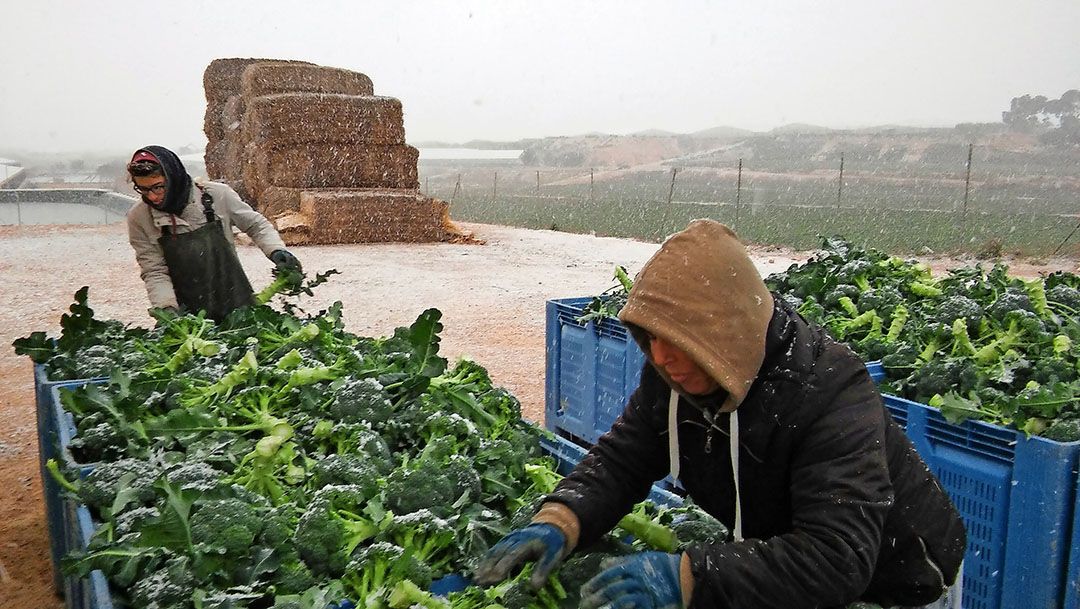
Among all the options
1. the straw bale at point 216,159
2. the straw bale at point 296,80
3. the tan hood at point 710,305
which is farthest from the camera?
the straw bale at point 216,159

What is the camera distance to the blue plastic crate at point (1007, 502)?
2715 mm

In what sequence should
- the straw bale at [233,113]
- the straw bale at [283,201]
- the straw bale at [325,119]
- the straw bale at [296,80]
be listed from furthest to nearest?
1. the straw bale at [233,113]
2. the straw bale at [296,80]
3. the straw bale at [325,119]
4. the straw bale at [283,201]

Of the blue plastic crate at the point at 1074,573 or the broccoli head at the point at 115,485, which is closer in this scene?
the broccoli head at the point at 115,485

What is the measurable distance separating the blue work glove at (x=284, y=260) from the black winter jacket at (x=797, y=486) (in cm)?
263

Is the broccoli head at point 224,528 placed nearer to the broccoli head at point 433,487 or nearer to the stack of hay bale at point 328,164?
the broccoli head at point 433,487

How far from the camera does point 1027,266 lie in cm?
1418

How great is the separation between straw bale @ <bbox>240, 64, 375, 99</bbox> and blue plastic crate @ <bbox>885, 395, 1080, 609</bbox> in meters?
17.3

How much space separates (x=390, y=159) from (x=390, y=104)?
1.10 m

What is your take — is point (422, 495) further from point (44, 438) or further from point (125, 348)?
point (44, 438)

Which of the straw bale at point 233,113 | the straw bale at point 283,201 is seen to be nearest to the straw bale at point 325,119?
the straw bale at point 283,201

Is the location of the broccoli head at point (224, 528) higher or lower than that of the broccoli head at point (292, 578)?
higher

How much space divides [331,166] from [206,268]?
13.5m

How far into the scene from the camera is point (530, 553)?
185 cm

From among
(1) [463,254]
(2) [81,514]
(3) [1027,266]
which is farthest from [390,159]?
(2) [81,514]
